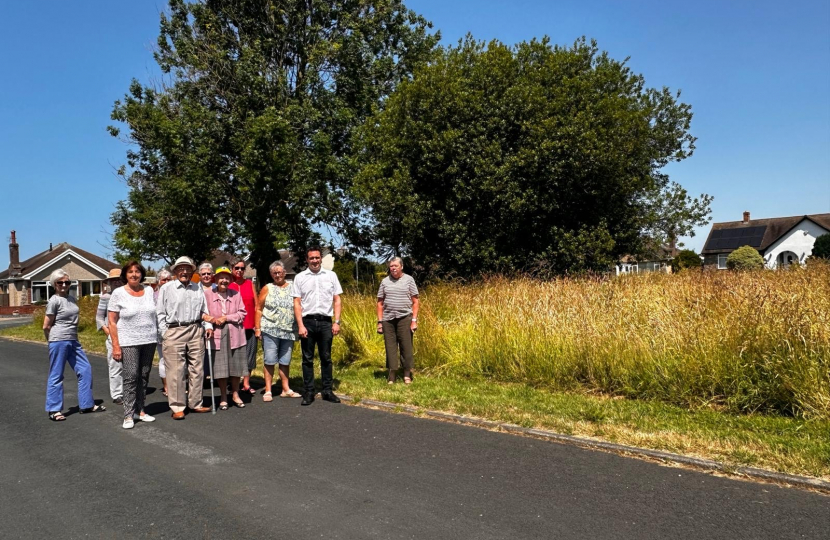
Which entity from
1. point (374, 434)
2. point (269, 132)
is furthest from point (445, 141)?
point (374, 434)

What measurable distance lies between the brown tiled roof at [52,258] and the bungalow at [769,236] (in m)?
56.3

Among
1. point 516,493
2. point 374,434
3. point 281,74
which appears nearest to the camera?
point 516,493

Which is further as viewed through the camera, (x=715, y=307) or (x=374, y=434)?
(x=715, y=307)

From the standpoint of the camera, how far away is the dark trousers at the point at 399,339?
959 cm

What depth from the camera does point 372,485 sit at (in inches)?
201

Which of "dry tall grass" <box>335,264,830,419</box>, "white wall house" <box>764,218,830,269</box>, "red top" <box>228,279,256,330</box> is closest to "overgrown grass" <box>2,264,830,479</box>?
"dry tall grass" <box>335,264,830,419</box>

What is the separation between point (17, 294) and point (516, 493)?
6289 centimetres

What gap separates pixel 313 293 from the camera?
872 centimetres

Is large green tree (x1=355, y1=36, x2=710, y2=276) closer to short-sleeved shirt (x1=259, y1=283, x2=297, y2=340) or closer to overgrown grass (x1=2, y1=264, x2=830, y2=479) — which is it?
overgrown grass (x1=2, y1=264, x2=830, y2=479)

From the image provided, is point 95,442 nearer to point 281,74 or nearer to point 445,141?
point 445,141

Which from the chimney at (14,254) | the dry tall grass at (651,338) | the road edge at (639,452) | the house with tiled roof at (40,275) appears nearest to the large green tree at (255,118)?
the dry tall grass at (651,338)

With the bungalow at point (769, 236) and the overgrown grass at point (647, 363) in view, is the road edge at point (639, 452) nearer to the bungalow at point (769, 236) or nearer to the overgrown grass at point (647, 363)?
the overgrown grass at point (647, 363)

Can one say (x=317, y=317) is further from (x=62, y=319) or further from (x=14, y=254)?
(x=14, y=254)

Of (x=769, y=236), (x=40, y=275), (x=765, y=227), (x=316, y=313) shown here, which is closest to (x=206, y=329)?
(x=316, y=313)
